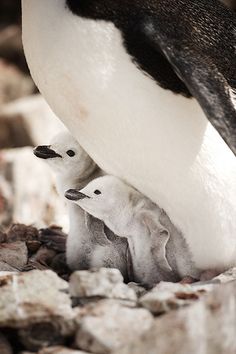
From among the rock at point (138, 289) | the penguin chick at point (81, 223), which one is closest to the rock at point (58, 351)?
the rock at point (138, 289)

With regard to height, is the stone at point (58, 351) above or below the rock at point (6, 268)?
above

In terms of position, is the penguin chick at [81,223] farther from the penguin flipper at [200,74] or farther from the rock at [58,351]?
the rock at [58,351]

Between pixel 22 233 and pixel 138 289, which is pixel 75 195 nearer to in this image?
pixel 138 289

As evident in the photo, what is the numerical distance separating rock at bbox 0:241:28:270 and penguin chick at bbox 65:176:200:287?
1.02 ft

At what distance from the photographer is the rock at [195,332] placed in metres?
1.80

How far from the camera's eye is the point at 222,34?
2.55m

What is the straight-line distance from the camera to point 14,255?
2.83m

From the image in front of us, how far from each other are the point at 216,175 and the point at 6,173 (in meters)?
3.01

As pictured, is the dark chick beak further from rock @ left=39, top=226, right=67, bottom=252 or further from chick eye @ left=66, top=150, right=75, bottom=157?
rock @ left=39, top=226, right=67, bottom=252

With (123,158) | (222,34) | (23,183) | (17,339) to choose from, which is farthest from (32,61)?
(23,183)

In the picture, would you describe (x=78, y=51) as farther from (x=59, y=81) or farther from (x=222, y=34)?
(x=222, y=34)

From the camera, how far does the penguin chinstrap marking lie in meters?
2.37

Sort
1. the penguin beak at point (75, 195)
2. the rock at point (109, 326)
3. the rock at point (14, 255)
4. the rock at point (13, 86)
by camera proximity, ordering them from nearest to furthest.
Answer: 1. the rock at point (109, 326)
2. the penguin beak at point (75, 195)
3. the rock at point (14, 255)
4. the rock at point (13, 86)

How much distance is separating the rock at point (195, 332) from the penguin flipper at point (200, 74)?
51 centimetres
